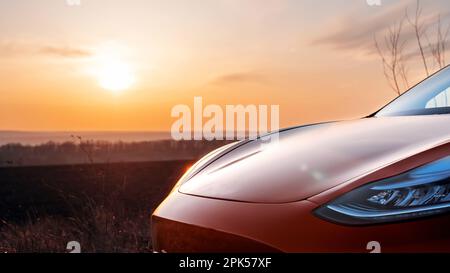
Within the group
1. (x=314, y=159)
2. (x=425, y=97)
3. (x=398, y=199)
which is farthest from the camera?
(x=425, y=97)

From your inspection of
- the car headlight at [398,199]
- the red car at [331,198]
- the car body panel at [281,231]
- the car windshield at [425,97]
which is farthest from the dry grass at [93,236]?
the car headlight at [398,199]

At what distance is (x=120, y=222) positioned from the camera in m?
5.52

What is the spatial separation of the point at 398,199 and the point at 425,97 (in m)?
1.58

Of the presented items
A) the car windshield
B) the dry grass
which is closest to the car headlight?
the car windshield

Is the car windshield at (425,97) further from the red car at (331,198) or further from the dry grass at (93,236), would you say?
the dry grass at (93,236)

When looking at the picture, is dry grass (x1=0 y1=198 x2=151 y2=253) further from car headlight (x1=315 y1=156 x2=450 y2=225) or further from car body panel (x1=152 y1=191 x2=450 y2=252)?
car headlight (x1=315 y1=156 x2=450 y2=225)

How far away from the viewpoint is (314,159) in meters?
1.83

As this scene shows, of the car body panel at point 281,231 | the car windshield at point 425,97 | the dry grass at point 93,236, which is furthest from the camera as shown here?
the dry grass at point 93,236

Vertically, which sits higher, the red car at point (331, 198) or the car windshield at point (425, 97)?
the car windshield at point (425, 97)

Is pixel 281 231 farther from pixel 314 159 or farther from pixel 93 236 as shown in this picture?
pixel 93 236

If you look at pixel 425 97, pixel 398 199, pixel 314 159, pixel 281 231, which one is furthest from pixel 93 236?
pixel 398 199

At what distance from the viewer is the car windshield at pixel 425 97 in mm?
2691
